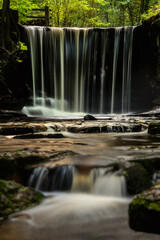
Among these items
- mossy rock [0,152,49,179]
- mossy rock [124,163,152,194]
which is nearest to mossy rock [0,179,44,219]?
mossy rock [0,152,49,179]

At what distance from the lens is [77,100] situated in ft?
49.3

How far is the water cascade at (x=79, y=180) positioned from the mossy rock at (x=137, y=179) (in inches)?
3.2

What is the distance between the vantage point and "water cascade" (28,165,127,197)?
3277 mm

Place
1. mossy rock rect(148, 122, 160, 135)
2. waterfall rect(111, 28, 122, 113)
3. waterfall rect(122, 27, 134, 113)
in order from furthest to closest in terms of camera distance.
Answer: waterfall rect(122, 27, 134, 113), waterfall rect(111, 28, 122, 113), mossy rock rect(148, 122, 160, 135)

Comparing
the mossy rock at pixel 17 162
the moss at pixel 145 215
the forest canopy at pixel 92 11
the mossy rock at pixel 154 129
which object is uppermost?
the forest canopy at pixel 92 11

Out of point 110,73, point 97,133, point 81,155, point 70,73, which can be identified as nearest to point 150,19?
point 110,73

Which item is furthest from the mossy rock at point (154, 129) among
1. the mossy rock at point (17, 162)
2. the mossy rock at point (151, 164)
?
the mossy rock at point (17, 162)

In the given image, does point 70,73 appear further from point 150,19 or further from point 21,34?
point 150,19

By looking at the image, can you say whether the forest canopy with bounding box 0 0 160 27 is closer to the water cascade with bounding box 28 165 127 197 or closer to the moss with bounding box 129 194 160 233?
the water cascade with bounding box 28 165 127 197

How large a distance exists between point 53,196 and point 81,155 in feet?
4.08

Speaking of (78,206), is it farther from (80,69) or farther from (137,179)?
(80,69)

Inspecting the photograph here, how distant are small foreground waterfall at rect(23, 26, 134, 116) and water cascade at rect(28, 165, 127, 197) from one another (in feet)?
35.8

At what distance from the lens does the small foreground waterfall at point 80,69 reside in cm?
1455

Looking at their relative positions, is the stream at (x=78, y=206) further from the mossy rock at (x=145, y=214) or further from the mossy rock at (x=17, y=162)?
the mossy rock at (x=17, y=162)
